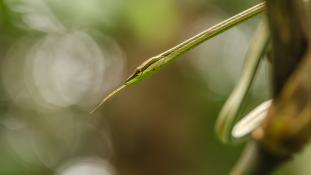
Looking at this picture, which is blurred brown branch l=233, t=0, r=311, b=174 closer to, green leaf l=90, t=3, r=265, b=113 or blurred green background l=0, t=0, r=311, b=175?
green leaf l=90, t=3, r=265, b=113

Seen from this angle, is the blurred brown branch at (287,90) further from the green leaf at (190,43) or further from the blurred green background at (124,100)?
the blurred green background at (124,100)

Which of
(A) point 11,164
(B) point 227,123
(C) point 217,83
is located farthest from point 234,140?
(C) point 217,83

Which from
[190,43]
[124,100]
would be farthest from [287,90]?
[124,100]

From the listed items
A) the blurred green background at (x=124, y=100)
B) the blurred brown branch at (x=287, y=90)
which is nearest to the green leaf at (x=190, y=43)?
the blurred brown branch at (x=287, y=90)

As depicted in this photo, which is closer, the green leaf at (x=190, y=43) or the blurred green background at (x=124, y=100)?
the green leaf at (x=190, y=43)

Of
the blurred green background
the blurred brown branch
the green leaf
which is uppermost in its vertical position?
the blurred green background

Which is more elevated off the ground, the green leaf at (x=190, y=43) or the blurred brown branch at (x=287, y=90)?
the green leaf at (x=190, y=43)

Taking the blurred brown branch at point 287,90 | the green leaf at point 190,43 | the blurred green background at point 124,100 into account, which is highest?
the blurred green background at point 124,100

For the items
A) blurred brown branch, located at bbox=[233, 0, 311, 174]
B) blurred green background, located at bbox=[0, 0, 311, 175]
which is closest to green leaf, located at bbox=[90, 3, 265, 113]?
blurred brown branch, located at bbox=[233, 0, 311, 174]
